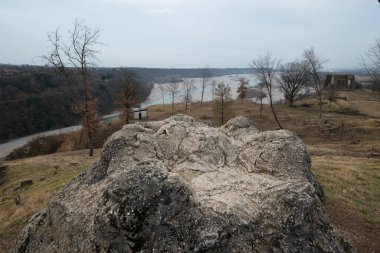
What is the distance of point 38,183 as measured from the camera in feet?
89.0

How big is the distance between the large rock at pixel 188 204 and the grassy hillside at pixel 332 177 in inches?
192

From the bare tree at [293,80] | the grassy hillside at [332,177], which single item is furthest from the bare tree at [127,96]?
the bare tree at [293,80]

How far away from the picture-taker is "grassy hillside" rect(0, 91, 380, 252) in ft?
51.8

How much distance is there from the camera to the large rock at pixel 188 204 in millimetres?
7953

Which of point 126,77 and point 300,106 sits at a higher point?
point 126,77

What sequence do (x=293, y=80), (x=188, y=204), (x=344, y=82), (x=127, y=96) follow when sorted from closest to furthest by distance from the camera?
(x=188, y=204) → (x=127, y=96) → (x=293, y=80) → (x=344, y=82)

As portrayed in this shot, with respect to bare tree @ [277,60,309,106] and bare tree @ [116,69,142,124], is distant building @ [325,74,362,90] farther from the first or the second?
bare tree @ [116,69,142,124]

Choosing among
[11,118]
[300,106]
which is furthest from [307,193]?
[11,118]

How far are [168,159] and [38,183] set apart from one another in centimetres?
1841

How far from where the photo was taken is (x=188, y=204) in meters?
8.51

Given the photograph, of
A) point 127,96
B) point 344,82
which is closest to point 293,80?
point 344,82

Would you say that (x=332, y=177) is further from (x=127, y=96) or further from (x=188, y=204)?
(x=127, y=96)

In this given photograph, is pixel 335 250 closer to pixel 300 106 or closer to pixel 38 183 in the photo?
pixel 38 183

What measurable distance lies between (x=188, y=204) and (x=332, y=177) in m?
17.9
